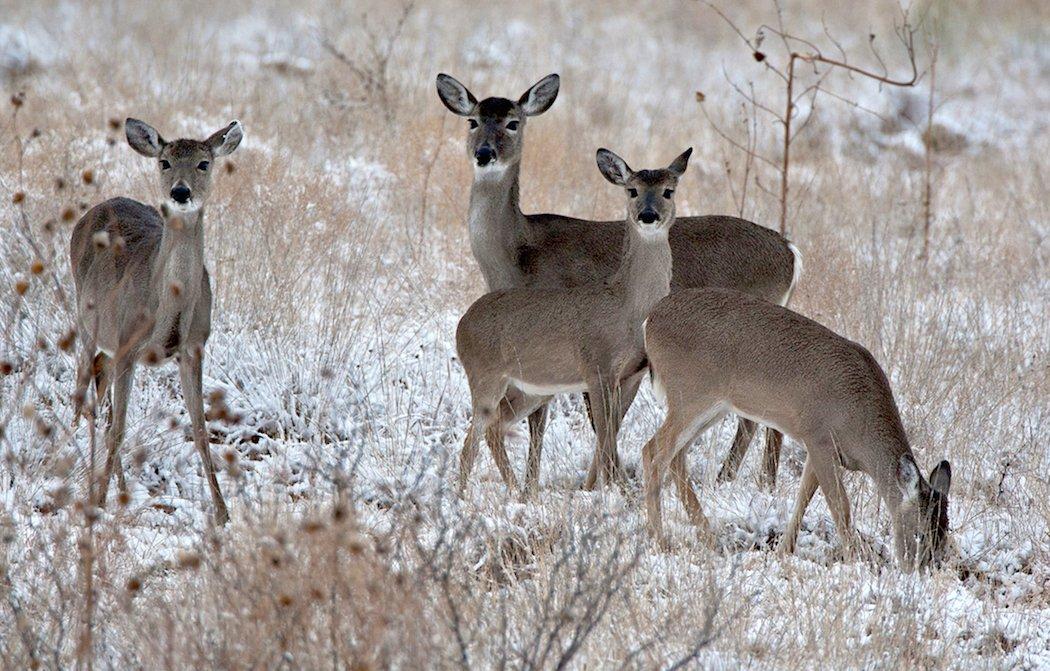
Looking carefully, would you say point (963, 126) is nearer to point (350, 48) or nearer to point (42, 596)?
point (350, 48)

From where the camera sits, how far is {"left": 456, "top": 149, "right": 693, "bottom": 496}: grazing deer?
6797 mm

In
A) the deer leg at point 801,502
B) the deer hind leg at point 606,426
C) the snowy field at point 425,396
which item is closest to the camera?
the snowy field at point 425,396

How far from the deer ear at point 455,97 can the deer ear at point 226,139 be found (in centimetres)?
149

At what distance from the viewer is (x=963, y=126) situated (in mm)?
16203

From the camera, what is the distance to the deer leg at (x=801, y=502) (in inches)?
240

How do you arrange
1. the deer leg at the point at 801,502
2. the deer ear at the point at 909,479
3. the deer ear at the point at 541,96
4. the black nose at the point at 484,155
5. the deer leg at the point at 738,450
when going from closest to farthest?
the deer ear at the point at 909,479 → the deer leg at the point at 801,502 → the deer leg at the point at 738,450 → the black nose at the point at 484,155 → the deer ear at the point at 541,96

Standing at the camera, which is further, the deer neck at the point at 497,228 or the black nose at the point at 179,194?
the deer neck at the point at 497,228

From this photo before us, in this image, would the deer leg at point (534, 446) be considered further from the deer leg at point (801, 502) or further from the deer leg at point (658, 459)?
the deer leg at point (801, 502)

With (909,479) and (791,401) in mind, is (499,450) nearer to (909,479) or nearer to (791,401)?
(791,401)

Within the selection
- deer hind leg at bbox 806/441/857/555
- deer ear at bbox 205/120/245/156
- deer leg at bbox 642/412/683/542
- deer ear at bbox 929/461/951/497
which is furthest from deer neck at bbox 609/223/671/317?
deer ear at bbox 205/120/245/156

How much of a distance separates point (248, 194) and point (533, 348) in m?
3.07

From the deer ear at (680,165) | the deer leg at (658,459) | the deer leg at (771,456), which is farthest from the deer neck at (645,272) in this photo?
the deer leg at (771,456)

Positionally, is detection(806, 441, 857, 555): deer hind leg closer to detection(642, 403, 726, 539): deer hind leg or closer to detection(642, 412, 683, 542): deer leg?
detection(642, 403, 726, 539): deer hind leg

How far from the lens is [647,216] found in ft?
22.0
